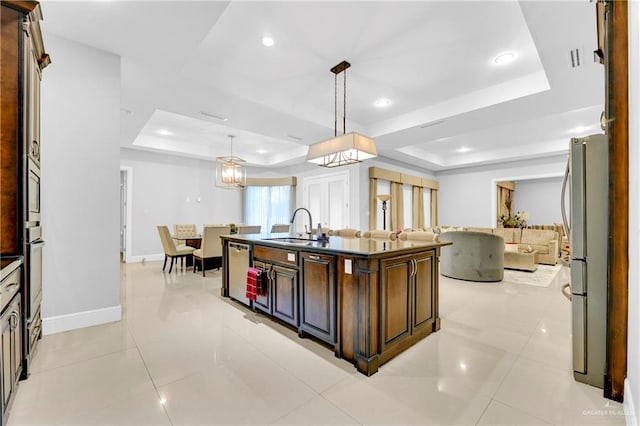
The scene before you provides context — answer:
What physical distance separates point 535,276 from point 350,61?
16.3ft

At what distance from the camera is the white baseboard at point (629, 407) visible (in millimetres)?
1349

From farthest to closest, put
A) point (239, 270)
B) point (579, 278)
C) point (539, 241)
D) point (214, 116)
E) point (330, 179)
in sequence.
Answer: point (330, 179)
point (539, 241)
point (214, 116)
point (239, 270)
point (579, 278)

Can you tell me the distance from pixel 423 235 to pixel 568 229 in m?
1.35

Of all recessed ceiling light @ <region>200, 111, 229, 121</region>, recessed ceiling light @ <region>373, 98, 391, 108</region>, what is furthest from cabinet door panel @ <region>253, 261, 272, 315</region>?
recessed ceiling light @ <region>373, 98, 391, 108</region>

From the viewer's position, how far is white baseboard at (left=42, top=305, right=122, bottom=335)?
2615 mm

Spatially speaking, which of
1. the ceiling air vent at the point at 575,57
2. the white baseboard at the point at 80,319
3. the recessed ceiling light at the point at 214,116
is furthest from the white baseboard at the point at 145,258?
the ceiling air vent at the point at 575,57

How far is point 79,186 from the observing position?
9.11 ft

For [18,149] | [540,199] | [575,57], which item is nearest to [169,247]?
[18,149]

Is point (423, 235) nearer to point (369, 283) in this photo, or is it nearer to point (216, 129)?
point (369, 283)

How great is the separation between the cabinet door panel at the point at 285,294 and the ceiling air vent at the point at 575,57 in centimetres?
337

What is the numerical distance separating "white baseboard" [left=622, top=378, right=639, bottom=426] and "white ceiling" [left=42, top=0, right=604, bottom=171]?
2603mm

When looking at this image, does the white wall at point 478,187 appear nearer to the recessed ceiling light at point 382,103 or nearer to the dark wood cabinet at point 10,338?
the recessed ceiling light at point 382,103

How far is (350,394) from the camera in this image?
5.77 ft

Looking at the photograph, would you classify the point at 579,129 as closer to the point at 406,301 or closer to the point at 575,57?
the point at 575,57
